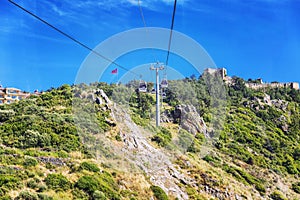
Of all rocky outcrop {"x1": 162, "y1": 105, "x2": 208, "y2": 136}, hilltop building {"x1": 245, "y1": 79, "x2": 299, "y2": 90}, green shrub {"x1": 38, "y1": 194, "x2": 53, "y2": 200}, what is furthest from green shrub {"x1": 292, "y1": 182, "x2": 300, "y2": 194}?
hilltop building {"x1": 245, "y1": 79, "x2": 299, "y2": 90}

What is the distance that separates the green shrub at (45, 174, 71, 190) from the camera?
15.0 meters

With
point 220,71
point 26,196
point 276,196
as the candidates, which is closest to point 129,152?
point 26,196

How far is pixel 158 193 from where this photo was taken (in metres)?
19.0

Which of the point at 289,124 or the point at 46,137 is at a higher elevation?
the point at 289,124

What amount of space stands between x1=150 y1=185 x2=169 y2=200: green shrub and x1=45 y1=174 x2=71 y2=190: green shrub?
563cm

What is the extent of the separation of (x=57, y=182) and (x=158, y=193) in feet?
21.1

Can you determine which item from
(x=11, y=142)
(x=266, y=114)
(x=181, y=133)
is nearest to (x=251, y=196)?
(x=181, y=133)

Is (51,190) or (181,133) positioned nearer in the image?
(51,190)

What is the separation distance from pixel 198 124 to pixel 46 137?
20.8 metres

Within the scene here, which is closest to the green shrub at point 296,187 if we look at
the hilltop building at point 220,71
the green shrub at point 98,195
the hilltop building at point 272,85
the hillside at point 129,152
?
the hillside at point 129,152

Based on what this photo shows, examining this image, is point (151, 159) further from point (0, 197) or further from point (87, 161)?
point (0, 197)

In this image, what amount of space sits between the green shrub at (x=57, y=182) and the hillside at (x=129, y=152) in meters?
0.05

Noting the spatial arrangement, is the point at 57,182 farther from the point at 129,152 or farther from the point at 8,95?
the point at 8,95

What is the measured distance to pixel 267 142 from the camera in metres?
49.5
